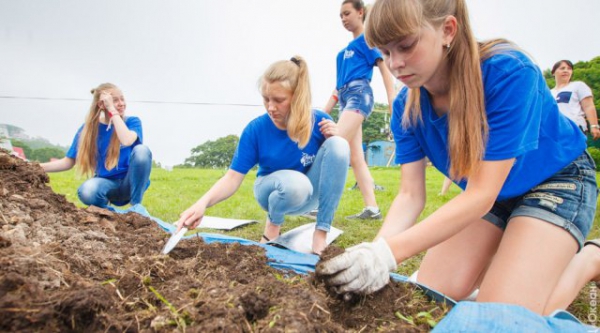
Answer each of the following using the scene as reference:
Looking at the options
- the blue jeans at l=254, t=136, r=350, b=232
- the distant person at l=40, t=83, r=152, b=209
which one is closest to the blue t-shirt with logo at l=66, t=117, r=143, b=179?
the distant person at l=40, t=83, r=152, b=209

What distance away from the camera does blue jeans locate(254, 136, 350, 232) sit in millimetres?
2809

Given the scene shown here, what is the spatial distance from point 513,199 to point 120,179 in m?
3.31

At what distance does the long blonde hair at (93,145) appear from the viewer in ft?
12.2

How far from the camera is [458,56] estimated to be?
1562mm

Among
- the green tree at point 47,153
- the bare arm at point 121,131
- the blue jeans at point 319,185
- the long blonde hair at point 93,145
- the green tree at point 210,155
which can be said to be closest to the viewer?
the blue jeans at point 319,185

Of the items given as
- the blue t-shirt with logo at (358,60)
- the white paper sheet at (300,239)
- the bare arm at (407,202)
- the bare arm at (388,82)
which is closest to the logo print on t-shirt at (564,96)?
the bare arm at (388,82)

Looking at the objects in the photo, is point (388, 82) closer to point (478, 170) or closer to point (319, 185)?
point (319, 185)

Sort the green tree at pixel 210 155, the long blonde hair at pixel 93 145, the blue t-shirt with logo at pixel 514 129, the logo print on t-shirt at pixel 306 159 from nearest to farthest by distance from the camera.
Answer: the blue t-shirt with logo at pixel 514 129
the logo print on t-shirt at pixel 306 159
the long blonde hair at pixel 93 145
the green tree at pixel 210 155

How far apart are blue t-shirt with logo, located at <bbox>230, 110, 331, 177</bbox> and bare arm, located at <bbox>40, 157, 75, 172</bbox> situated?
1.85 metres

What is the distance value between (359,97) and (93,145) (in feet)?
8.03

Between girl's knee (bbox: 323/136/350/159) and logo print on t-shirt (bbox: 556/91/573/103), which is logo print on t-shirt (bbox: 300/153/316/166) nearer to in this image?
girl's knee (bbox: 323/136/350/159)

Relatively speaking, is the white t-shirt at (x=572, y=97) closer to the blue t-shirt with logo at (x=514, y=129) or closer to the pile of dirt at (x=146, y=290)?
the blue t-shirt with logo at (x=514, y=129)

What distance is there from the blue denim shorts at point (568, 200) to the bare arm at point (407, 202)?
0.42 metres

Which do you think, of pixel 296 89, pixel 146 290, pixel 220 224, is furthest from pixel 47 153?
pixel 146 290
